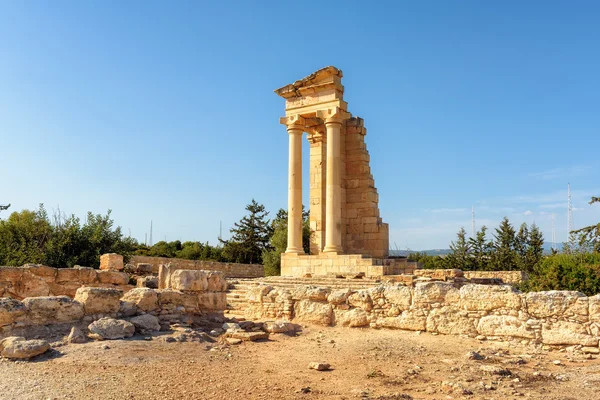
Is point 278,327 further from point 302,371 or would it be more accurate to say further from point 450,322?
point 450,322

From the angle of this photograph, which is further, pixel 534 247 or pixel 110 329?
pixel 534 247

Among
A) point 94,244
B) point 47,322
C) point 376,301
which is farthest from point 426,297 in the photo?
point 94,244

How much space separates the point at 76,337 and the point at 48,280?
7045 mm

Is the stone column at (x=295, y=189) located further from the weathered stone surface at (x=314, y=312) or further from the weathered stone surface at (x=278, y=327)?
the weathered stone surface at (x=278, y=327)

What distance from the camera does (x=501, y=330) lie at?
7.95 meters

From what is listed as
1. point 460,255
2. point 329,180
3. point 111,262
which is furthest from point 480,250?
point 111,262

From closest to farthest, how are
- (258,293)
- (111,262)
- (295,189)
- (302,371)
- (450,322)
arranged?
(302,371)
(450,322)
(258,293)
(111,262)
(295,189)

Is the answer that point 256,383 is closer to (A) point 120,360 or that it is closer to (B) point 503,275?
(A) point 120,360

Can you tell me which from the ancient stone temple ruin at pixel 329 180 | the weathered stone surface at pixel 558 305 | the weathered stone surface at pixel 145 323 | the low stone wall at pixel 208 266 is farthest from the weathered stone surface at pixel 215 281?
the low stone wall at pixel 208 266

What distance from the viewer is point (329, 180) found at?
20094 millimetres

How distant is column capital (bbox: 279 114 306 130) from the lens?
21.0m

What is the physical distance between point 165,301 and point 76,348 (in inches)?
103

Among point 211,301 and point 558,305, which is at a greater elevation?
point 558,305

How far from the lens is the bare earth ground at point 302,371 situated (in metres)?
5.55
